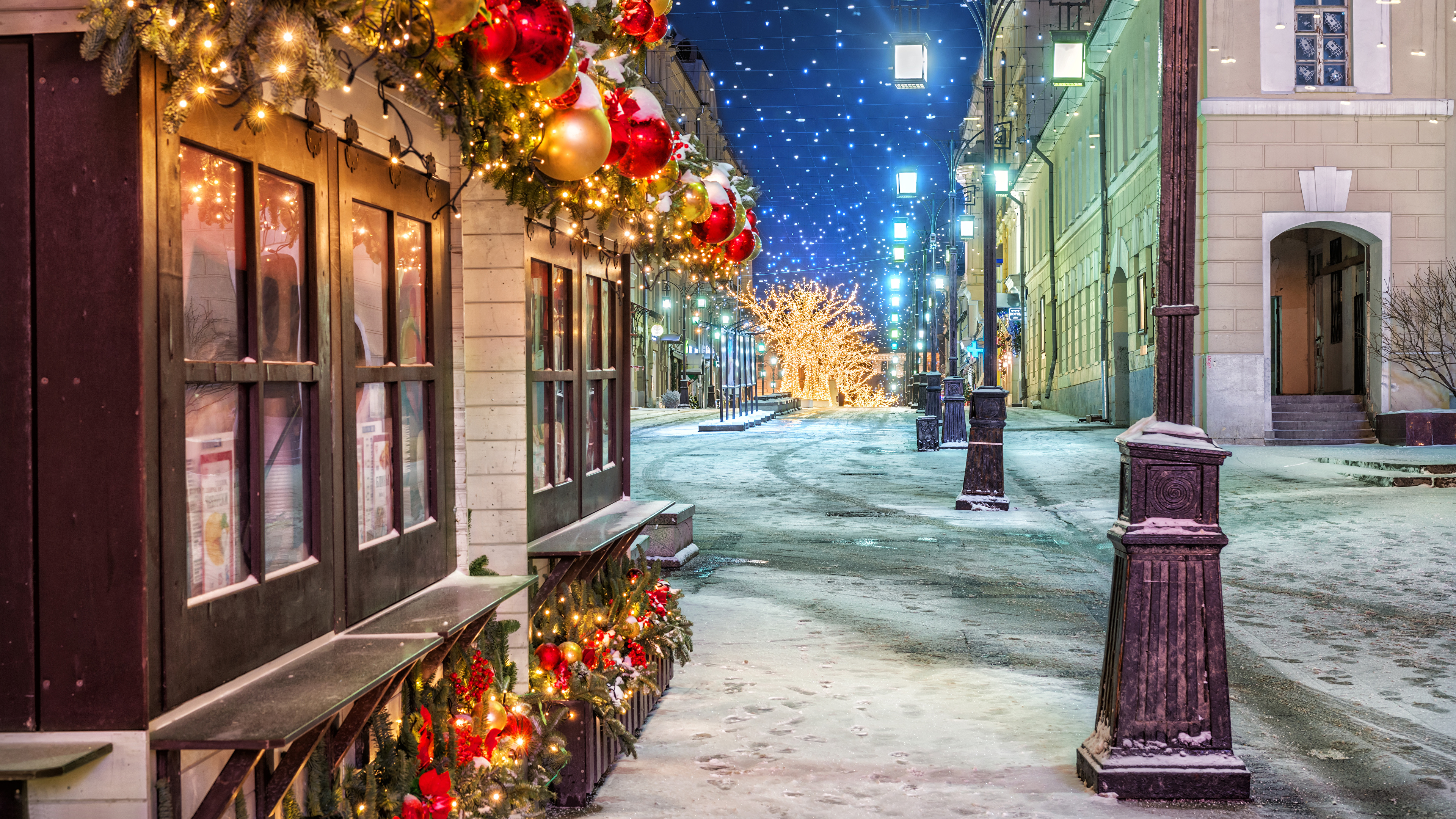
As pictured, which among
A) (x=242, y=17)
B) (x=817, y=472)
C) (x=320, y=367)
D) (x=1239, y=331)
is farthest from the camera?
(x=1239, y=331)

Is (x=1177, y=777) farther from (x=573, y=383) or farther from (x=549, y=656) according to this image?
(x=573, y=383)

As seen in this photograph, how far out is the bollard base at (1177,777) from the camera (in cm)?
473

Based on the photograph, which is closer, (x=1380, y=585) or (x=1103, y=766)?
(x=1103, y=766)

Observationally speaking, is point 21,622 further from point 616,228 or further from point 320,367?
point 616,228

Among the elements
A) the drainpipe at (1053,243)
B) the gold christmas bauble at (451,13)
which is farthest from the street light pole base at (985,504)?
the drainpipe at (1053,243)

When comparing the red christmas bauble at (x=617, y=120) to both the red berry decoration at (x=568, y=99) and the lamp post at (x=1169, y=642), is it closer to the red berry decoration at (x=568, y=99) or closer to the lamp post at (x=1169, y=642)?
the red berry decoration at (x=568, y=99)

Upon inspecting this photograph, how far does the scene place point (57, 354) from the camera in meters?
2.60

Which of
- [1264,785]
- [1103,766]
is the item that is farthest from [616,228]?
[1264,785]

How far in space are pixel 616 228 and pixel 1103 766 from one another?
142 inches

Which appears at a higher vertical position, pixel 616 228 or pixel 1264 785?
pixel 616 228

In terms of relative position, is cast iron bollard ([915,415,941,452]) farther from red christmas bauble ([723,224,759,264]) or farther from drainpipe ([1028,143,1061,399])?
drainpipe ([1028,143,1061,399])

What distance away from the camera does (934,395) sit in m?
31.8

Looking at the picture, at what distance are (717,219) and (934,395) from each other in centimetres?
2585

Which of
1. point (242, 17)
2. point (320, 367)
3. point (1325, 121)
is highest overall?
point (1325, 121)
